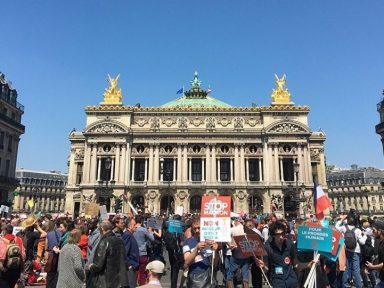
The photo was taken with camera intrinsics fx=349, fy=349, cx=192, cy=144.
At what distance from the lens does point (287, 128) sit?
6169 centimetres

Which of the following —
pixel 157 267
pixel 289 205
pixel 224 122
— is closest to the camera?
pixel 157 267

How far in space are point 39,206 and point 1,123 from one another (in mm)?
68066

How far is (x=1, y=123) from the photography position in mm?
48906

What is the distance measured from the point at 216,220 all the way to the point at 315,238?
225 cm

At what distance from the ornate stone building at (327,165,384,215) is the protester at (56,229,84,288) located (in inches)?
3752

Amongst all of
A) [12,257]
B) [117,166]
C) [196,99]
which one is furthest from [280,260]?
[196,99]

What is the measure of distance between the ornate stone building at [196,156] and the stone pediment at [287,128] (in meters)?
0.17

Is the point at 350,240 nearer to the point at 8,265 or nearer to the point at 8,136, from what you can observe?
the point at 8,265

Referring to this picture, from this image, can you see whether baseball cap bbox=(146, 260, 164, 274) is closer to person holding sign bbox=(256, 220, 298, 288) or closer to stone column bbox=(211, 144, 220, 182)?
person holding sign bbox=(256, 220, 298, 288)

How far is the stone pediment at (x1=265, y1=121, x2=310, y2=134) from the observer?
6125 centimetres

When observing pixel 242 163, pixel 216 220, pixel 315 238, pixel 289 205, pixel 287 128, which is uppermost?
pixel 287 128

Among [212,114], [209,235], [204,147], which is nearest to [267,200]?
[204,147]

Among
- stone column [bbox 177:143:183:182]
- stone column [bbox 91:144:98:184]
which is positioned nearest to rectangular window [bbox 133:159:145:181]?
stone column [bbox 177:143:183:182]

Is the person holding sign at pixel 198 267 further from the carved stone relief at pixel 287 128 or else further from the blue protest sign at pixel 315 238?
the carved stone relief at pixel 287 128
